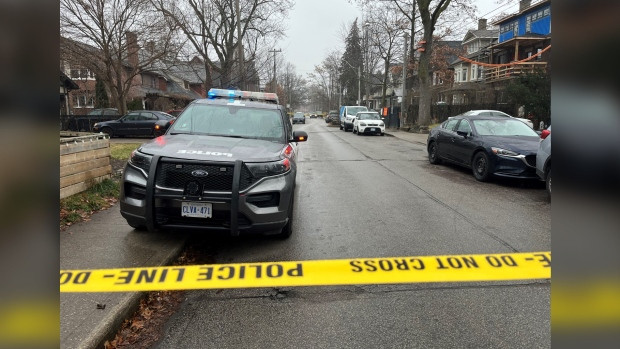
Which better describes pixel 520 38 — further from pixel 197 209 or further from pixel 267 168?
pixel 197 209

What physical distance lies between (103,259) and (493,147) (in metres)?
8.08

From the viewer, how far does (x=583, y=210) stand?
0.75 m

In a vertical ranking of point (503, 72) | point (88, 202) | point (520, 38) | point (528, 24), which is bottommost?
point (88, 202)

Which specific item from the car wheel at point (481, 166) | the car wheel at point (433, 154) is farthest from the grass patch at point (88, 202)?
the car wheel at point (433, 154)

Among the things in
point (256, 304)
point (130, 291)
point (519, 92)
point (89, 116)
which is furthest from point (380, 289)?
point (89, 116)

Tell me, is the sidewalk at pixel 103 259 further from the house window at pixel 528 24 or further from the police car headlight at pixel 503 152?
the house window at pixel 528 24

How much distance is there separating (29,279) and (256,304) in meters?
3.02

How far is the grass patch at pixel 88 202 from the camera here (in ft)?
18.6

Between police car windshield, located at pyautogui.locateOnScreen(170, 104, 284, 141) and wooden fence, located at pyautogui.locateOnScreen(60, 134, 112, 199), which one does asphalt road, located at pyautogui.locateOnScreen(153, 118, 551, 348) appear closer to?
police car windshield, located at pyautogui.locateOnScreen(170, 104, 284, 141)

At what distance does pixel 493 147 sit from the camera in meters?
9.19

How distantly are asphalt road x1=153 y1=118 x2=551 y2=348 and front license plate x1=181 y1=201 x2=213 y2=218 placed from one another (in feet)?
2.10

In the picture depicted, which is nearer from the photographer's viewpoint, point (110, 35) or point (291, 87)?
point (110, 35)

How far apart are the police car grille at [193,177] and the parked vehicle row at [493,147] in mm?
5597

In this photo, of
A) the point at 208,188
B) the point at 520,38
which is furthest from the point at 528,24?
the point at 208,188
